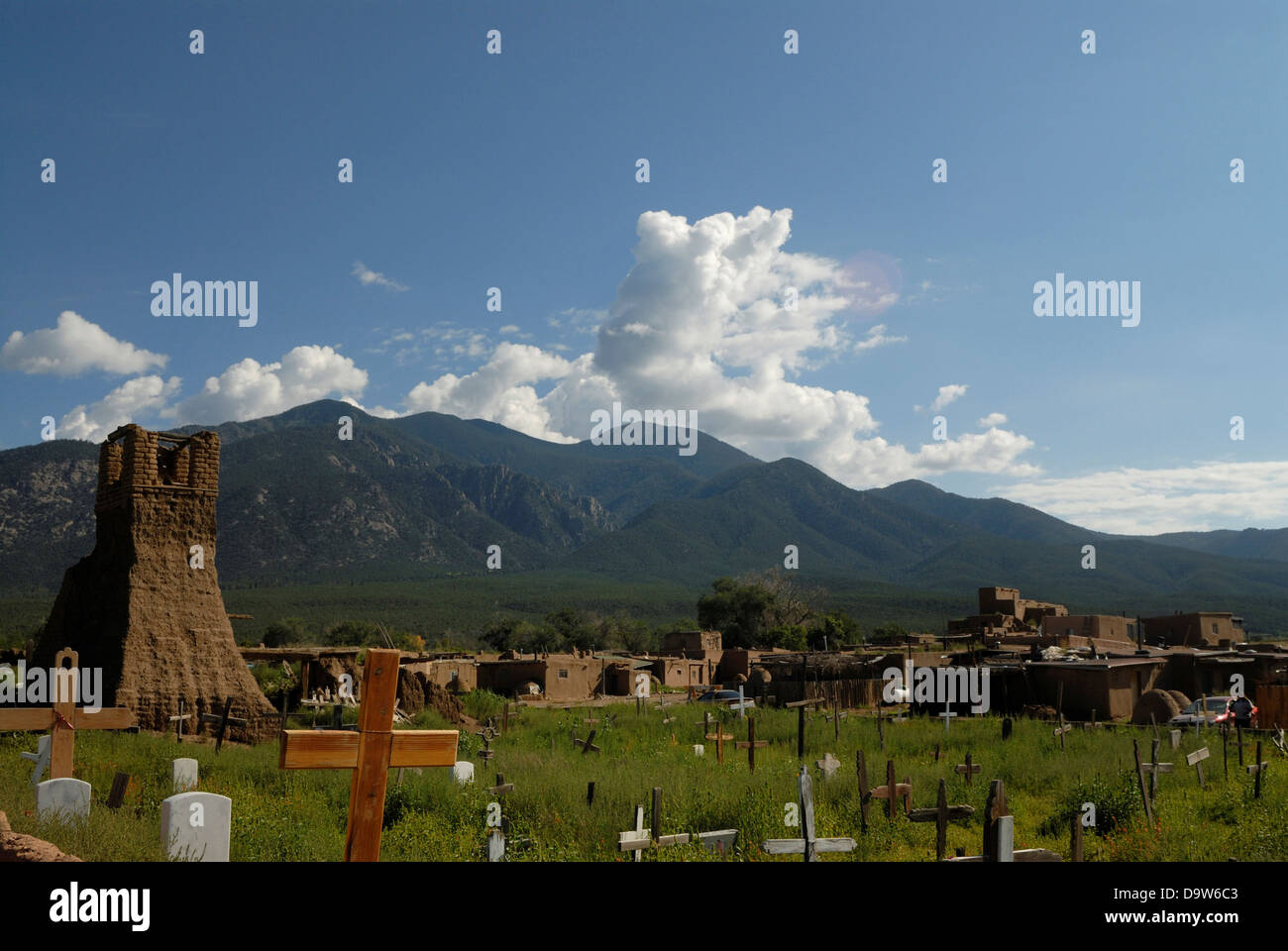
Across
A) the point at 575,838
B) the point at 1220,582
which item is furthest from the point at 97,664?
the point at 1220,582

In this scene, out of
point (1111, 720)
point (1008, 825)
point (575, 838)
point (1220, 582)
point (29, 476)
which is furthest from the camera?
point (1220, 582)

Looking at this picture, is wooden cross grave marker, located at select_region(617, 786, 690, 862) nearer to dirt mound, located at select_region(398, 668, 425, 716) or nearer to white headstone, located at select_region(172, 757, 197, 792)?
white headstone, located at select_region(172, 757, 197, 792)

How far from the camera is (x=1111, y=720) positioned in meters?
31.8

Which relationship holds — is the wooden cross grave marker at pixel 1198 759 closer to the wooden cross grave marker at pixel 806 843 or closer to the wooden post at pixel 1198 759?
the wooden post at pixel 1198 759

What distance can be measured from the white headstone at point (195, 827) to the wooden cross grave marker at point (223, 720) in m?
10.2

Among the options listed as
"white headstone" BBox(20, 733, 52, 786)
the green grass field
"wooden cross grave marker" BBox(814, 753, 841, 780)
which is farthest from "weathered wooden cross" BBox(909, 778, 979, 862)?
"white headstone" BBox(20, 733, 52, 786)

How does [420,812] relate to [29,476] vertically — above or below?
below

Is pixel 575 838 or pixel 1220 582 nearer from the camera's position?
pixel 575 838

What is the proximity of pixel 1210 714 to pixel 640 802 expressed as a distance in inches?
959

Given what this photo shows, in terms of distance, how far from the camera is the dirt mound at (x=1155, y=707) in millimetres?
31422

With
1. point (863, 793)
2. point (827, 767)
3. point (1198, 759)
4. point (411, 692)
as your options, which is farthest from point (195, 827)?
point (411, 692)

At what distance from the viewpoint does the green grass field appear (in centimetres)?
1127

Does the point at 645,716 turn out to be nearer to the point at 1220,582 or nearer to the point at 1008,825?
the point at 1008,825
